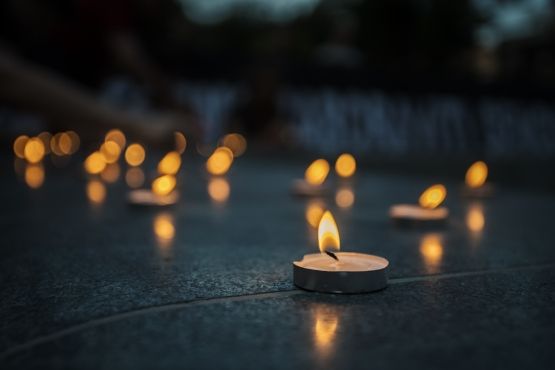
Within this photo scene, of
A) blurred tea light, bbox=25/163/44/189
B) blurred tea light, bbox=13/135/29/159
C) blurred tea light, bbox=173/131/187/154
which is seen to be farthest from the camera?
blurred tea light, bbox=173/131/187/154

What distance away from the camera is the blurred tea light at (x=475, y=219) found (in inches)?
113

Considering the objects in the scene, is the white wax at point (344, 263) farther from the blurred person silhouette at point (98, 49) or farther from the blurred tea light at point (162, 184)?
the blurred person silhouette at point (98, 49)

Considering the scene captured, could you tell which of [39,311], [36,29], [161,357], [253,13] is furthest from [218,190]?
[253,13]

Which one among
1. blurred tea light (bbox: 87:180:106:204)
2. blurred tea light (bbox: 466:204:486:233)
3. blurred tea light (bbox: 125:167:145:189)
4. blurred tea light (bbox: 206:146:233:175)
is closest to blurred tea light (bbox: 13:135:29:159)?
blurred tea light (bbox: 125:167:145:189)

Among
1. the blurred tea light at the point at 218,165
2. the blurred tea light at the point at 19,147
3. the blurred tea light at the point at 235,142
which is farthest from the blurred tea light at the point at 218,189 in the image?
the blurred tea light at the point at 235,142

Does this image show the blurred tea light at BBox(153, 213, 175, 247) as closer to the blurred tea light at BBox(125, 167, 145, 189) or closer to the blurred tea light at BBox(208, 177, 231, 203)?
the blurred tea light at BBox(208, 177, 231, 203)

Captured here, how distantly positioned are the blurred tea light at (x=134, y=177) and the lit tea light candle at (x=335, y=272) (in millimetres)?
3216

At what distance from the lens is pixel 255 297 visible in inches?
58.8

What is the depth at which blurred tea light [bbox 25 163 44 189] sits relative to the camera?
4.63 m

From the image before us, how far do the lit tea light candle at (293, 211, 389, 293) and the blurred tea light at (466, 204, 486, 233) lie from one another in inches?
51.8

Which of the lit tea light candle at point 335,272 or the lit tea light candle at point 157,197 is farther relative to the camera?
the lit tea light candle at point 157,197

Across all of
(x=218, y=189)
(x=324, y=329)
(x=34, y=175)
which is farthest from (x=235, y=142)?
(x=324, y=329)

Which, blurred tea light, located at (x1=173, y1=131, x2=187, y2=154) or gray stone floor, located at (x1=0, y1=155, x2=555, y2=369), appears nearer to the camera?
gray stone floor, located at (x1=0, y1=155, x2=555, y2=369)

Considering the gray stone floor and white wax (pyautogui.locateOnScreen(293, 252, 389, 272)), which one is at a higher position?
white wax (pyautogui.locateOnScreen(293, 252, 389, 272))
